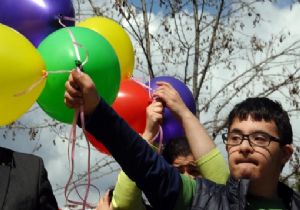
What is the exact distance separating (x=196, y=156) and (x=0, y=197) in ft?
2.73

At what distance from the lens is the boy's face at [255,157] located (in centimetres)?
213

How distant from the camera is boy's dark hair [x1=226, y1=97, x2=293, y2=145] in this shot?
2271mm

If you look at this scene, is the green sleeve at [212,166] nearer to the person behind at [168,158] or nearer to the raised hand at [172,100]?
the person behind at [168,158]

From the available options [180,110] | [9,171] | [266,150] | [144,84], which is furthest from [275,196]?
[144,84]

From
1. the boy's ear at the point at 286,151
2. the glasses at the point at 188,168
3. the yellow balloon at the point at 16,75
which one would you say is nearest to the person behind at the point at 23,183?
the yellow balloon at the point at 16,75

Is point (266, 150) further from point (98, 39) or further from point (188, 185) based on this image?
point (98, 39)

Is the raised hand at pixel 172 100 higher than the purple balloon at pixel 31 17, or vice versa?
the purple balloon at pixel 31 17

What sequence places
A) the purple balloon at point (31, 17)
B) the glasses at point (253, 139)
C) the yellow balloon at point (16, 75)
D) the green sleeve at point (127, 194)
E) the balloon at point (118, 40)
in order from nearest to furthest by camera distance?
the glasses at point (253, 139) < the yellow balloon at point (16, 75) < the green sleeve at point (127, 194) < the purple balloon at point (31, 17) < the balloon at point (118, 40)

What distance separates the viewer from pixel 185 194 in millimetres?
2082

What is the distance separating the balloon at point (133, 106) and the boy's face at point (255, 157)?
1.10 m

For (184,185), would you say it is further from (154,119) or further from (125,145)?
(154,119)

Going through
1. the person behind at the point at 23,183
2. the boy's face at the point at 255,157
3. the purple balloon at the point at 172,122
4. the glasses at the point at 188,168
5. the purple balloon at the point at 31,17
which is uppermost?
the purple balloon at the point at 31,17

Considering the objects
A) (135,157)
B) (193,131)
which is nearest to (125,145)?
(135,157)

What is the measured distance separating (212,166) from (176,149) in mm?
487
